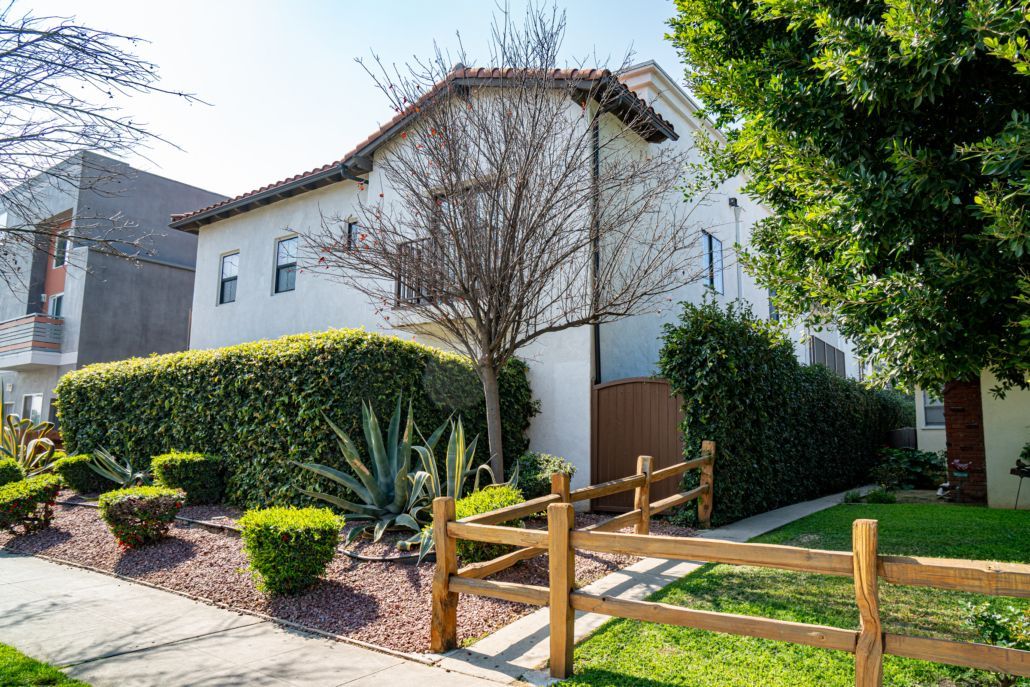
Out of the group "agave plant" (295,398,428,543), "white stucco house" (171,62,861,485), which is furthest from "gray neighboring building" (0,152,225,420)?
"agave plant" (295,398,428,543)

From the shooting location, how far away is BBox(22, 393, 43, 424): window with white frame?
883 inches

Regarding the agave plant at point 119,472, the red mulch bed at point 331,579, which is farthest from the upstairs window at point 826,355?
the agave plant at point 119,472

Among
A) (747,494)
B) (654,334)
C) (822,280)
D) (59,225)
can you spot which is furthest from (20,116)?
(654,334)

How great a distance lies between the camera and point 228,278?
17516 millimetres

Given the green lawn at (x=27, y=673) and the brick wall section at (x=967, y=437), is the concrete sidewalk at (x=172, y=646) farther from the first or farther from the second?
the brick wall section at (x=967, y=437)

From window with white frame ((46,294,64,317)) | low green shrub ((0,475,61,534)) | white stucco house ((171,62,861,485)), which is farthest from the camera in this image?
window with white frame ((46,294,64,317))

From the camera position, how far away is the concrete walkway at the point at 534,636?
4532 mm

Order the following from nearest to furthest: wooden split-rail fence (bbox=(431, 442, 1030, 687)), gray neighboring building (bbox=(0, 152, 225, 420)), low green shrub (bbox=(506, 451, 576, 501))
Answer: wooden split-rail fence (bbox=(431, 442, 1030, 687))
low green shrub (bbox=(506, 451, 576, 501))
gray neighboring building (bbox=(0, 152, 225, 420))

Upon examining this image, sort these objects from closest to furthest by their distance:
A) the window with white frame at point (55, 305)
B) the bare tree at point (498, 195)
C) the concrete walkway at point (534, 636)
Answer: the concrete walkway at point (534, 636), the bare tree at point (498, 195), the window with white frame at point (55, 305)

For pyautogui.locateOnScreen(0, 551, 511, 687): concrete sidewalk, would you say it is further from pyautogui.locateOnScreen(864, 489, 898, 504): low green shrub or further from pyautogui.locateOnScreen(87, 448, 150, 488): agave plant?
pyautogui.locateOnScreen(864, 489, 898, 504): low green shrub

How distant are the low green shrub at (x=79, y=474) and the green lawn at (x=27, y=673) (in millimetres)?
8050

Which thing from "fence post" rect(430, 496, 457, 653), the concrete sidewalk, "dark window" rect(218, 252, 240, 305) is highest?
"dark window" rect(218, 252, 240, 305)

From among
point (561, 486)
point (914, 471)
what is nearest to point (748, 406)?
point (561, 486)

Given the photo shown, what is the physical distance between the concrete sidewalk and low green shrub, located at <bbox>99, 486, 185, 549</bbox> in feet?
3.75
